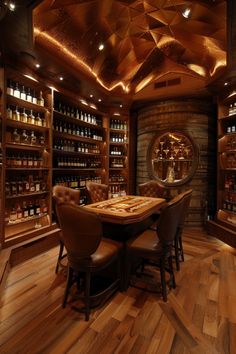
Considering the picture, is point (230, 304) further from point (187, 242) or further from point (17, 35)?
point (17, 35)

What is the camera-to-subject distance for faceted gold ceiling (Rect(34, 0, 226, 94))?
8.02ft

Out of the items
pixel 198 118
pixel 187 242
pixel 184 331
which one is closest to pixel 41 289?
pixel 184 331

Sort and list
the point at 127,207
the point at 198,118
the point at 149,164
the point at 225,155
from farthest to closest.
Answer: the point at 149,164 → the point at 198,118 → the point at 225,155 → the point at 127,207

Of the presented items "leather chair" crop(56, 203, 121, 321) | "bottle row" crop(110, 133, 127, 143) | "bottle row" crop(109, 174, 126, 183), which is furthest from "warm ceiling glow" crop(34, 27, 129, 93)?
"leather chair" crop(56, 203, 121, 321)

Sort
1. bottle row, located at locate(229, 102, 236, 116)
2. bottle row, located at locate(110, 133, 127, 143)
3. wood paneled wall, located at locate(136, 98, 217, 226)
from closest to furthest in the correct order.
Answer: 1. bottle row, located at locate(229, 102, 236, 116)
2. wood paneled wall, located at locate(136, 98, 217, 226)
3. bottle row, located at locate(110, 133, 127, 143)

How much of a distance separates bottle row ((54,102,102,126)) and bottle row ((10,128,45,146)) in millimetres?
741

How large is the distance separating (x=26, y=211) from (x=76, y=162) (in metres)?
1.41

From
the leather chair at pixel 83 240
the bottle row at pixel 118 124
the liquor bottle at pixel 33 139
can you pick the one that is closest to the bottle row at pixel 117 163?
the bottle row at pixel 118 124

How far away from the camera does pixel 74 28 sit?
267 centimetres

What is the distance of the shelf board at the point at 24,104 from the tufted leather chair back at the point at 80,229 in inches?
77.6

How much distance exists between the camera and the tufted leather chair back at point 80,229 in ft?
5.13

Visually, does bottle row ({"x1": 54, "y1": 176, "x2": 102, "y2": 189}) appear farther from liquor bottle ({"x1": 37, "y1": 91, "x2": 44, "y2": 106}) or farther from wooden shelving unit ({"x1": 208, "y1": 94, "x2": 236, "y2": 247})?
wooden shelving unit ({"x1": 208, "y1": 94, "x2": 236, "y2": 247})

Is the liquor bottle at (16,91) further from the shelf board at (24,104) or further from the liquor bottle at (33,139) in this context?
the liquor bottle at (33,139)

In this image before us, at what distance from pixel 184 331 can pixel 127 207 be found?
1225 mm
